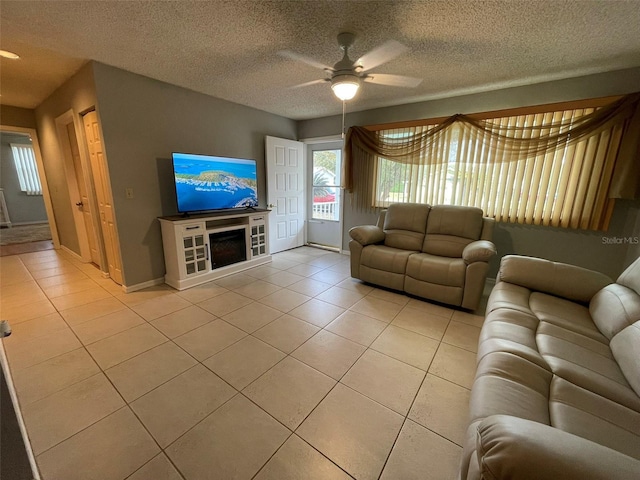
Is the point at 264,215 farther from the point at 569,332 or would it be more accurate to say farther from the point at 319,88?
the point at 569,332

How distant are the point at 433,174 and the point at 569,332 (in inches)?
103

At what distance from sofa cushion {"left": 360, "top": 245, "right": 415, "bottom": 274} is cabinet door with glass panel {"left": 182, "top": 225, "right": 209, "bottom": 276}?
2.02m

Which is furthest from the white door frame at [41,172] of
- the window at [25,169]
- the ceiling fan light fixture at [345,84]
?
the ceiling fan light fixture at [345,84]

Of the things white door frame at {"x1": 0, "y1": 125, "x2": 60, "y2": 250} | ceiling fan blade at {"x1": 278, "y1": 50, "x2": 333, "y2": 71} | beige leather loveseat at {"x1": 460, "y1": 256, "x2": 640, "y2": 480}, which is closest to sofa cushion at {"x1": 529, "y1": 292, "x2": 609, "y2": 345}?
beige leather loveseat at {"x1": 460, "y1": 256, "x2": 640, "y2": 480}

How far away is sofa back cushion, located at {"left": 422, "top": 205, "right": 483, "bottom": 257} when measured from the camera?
2982 millimetres

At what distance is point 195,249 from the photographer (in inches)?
126

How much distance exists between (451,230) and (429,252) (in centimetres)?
37

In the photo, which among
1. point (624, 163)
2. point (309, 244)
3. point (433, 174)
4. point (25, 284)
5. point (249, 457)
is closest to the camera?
point (249, 457)

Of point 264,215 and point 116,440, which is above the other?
point 264,215

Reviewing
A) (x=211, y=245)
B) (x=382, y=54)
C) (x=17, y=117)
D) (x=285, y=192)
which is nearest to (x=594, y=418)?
(x=382, y=54)

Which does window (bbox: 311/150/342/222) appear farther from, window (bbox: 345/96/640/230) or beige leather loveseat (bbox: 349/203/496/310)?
beige leather loveseat (bbox: 349/203/496/310)

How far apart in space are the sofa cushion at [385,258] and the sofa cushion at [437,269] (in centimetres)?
9

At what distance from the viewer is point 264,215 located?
4.04 m

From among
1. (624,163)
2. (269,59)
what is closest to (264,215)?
(269,59)
